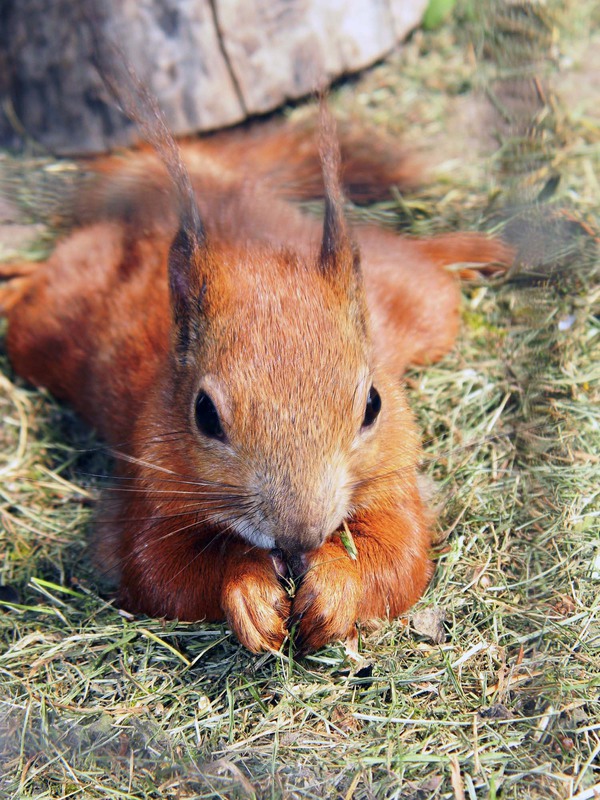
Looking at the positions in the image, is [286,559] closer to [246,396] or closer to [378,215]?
[246,396]

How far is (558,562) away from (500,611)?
255 mm

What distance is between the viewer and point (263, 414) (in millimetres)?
2471

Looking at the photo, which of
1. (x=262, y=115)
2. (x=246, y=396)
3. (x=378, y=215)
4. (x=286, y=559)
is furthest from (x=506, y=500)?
(x=262, y=115)

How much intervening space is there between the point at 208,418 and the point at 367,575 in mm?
732

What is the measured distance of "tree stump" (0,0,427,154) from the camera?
181 inches

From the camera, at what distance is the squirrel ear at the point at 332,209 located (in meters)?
2.66

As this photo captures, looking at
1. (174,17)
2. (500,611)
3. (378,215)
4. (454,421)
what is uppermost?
(174,17)

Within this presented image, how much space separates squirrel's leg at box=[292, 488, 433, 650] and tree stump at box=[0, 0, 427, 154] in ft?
9.07

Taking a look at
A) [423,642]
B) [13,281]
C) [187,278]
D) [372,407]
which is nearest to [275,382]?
[372,407]

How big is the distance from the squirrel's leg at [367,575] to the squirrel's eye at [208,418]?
49cm

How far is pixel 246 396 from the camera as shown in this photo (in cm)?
250

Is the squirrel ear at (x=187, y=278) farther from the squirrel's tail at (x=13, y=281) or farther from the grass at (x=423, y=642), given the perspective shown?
the squirrel's tail at (x=13, y=281)

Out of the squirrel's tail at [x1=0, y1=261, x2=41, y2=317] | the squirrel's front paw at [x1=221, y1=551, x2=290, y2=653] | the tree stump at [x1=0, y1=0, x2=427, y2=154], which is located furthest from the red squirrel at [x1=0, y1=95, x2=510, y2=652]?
the tree stump at [x1=0, y1=0, x2=427, y2=154]

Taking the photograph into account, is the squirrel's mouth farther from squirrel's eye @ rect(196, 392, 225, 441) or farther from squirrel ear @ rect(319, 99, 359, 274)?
squirrel ear @ rect(319, 99, 359, 274)
